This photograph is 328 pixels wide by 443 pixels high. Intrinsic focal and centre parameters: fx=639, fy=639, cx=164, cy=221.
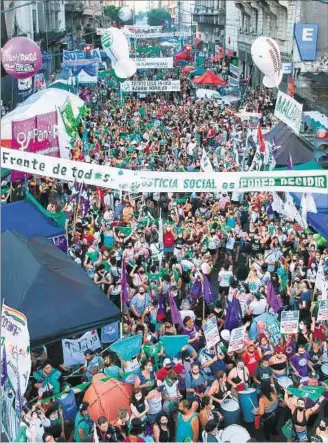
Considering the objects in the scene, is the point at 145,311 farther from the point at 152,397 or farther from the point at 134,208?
the point at 134,208

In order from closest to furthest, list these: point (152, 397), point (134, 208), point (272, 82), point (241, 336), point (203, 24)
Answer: point (152, 397), point (241, 336), point (134, 208), point (272, 82), point (203, 24)

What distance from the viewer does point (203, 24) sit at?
302 feet

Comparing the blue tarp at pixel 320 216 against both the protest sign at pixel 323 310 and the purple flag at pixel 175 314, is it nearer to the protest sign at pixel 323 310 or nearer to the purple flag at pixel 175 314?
the protest sign at pixel 323 310

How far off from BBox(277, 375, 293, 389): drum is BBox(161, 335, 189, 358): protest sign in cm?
134

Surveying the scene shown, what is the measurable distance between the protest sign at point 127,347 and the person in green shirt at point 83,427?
1090 mm

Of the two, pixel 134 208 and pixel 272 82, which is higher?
pixel 272 82

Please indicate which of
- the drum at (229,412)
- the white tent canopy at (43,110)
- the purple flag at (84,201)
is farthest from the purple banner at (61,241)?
the drum at (229,412)

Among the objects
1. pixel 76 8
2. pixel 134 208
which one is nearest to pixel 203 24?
pixel 76 8

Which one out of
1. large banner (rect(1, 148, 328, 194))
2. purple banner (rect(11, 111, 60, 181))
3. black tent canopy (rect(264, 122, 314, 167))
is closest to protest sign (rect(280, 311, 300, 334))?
large banner (rect(1, 148, 328, 194))

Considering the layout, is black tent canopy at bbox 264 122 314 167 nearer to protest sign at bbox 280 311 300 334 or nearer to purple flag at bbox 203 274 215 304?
purple flag at bbox 203 274 215 304

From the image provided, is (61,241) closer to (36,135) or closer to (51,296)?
(36,135)

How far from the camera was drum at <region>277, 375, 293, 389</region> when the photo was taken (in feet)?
27.1

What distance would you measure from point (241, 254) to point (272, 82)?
9395 millimetres

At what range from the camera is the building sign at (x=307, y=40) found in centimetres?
3031
